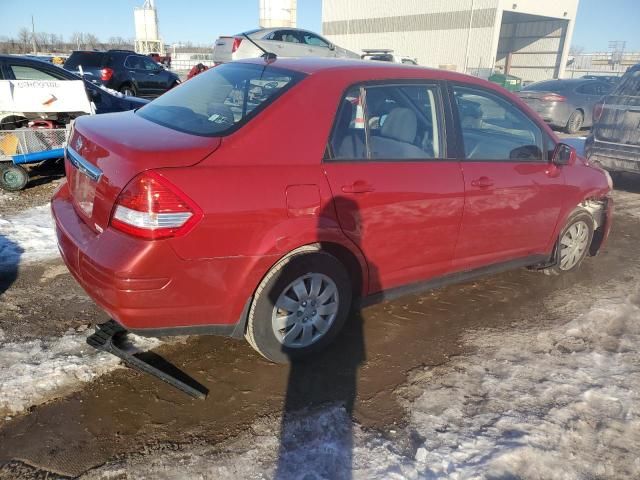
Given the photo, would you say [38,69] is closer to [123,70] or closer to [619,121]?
[619,121]

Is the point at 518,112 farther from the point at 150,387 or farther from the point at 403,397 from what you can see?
the point at 150,387

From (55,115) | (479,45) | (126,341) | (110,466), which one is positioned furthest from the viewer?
(479,45)

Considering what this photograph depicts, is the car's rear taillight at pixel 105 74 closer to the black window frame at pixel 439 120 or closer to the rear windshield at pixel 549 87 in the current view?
the rear windshield at pixel 549 87

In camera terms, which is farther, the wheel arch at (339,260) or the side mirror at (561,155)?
the side mirror at (561,155)

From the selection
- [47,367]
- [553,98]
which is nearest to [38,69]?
[47,367]

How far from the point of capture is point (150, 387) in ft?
9.50

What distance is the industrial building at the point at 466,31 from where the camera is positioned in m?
38.1

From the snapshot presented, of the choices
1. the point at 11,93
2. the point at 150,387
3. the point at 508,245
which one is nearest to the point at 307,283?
the point at 150,387

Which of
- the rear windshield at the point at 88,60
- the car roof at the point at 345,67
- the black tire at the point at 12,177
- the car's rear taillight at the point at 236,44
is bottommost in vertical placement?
the black tire at the point at 12,177

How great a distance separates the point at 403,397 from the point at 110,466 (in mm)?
1564

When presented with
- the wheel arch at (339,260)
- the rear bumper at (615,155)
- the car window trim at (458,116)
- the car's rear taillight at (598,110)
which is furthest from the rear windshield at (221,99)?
the car's rear taillight at (598,110)

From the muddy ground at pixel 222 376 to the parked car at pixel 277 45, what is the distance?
1115 cm

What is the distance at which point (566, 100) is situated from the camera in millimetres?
13641

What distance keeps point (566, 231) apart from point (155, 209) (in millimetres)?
3628
